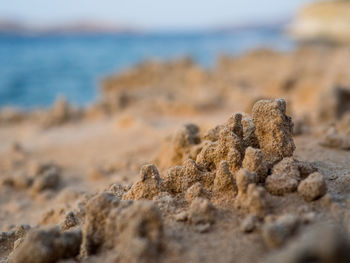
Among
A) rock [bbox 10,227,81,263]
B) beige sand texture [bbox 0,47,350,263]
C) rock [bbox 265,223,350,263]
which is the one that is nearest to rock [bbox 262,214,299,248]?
beige sand texture [bbox 0,47,350,263]

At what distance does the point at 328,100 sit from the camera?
3572mm

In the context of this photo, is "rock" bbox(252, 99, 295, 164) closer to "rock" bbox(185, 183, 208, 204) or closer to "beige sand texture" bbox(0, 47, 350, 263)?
"beige sand texture" bbox(0, 47, 350, 263)

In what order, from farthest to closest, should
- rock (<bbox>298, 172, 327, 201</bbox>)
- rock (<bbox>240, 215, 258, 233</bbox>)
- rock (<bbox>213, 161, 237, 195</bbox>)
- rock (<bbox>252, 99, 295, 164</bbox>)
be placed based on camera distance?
rock (<bbox>252, 99, 295, 164</bbox>) → rock (<bbox>213, 161, 237, 195</bbox>) → rock (<bbox>298, 172, 327, 201</bbox>) → rock (<bbox>240, 215, 258, 233</bbox>)

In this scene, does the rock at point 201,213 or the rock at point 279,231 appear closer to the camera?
the rock at point 279,231

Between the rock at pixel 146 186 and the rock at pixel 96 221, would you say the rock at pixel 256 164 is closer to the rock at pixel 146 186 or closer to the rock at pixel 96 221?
the rock at pixel 146 186

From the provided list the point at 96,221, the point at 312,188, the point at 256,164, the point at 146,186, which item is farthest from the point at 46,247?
the point at 312,188

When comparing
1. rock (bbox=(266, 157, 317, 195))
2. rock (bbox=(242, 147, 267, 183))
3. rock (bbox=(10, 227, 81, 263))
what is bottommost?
rock (bbox=(10, 227, 81, 263))

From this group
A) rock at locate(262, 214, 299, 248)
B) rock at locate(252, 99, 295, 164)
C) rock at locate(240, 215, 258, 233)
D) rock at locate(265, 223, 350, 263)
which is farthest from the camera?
rock at locate(252, 99, 295, 164)

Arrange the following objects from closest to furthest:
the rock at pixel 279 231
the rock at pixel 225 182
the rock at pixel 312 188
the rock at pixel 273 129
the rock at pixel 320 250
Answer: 1. the rock at pixel 320 250
2. the rock at pixel 279 231
3. the rock at pixel 312 188
4. the rock at pixel 225 182
5. the rock at pixel 273 129

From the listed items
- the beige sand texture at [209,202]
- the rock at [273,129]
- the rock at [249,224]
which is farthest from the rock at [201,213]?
the rock at [273,129]

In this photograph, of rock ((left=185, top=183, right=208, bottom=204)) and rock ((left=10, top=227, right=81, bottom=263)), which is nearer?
rock ((left=10, top=227, right=81, bottom=263))

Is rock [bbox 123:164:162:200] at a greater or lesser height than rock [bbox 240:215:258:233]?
greater

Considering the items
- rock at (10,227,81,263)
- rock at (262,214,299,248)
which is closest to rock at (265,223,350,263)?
rock at (262,214,299,248)

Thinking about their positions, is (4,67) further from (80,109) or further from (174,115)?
(174,115)
